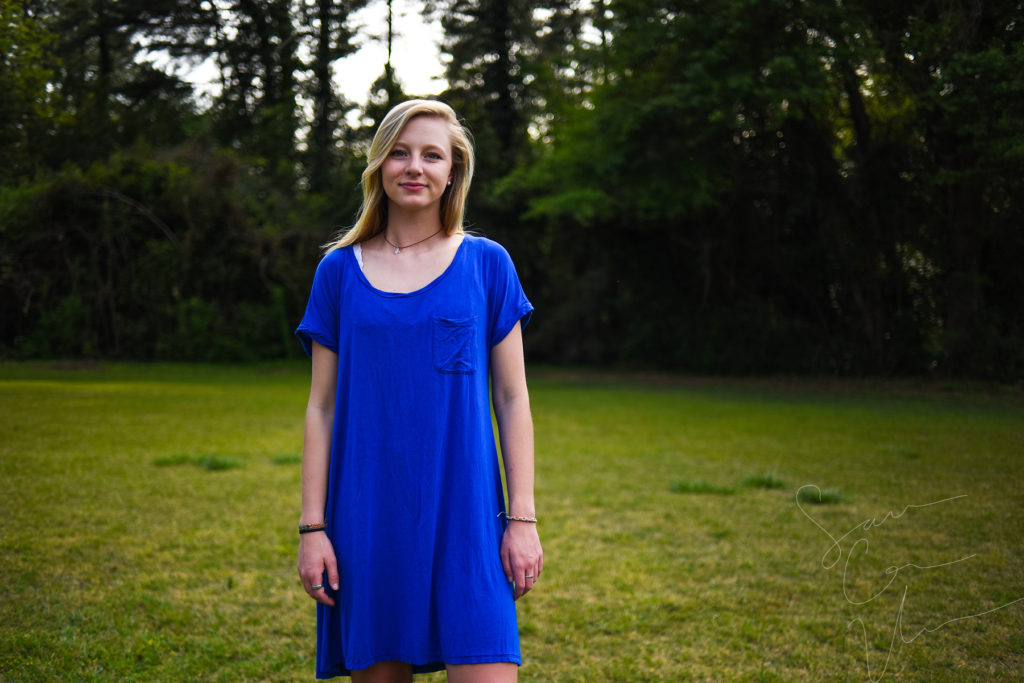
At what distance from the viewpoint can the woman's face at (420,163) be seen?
2078 mm

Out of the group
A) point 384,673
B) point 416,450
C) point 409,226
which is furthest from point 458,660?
point 409,226

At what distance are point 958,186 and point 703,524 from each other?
2722 millimetres

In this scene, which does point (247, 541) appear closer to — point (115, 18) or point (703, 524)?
point (703, 524)

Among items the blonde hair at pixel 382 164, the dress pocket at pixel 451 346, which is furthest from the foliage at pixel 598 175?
the dress pocket at pixel 451 346

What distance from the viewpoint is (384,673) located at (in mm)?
2018

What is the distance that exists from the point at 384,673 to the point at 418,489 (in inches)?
18.5

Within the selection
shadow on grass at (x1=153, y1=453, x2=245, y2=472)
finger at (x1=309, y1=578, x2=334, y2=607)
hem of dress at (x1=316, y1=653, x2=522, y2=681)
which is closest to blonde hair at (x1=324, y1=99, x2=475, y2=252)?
finger at (x1=309, y1=578, x2=334, y2=607)

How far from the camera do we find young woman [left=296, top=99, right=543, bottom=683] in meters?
1.97

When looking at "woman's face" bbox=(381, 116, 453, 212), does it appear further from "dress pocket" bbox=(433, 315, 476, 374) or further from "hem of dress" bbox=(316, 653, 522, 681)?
"hem of dress" bbox=(316, 653, 522, 681)

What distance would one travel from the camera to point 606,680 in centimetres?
335

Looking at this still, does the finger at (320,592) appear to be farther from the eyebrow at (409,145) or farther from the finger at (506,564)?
the eyebrow at (409,145)

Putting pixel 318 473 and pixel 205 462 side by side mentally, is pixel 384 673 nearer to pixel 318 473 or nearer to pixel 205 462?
pixel 318 473

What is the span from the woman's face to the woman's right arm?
17.9 inches

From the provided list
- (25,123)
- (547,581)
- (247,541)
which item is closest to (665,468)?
(547,581)
